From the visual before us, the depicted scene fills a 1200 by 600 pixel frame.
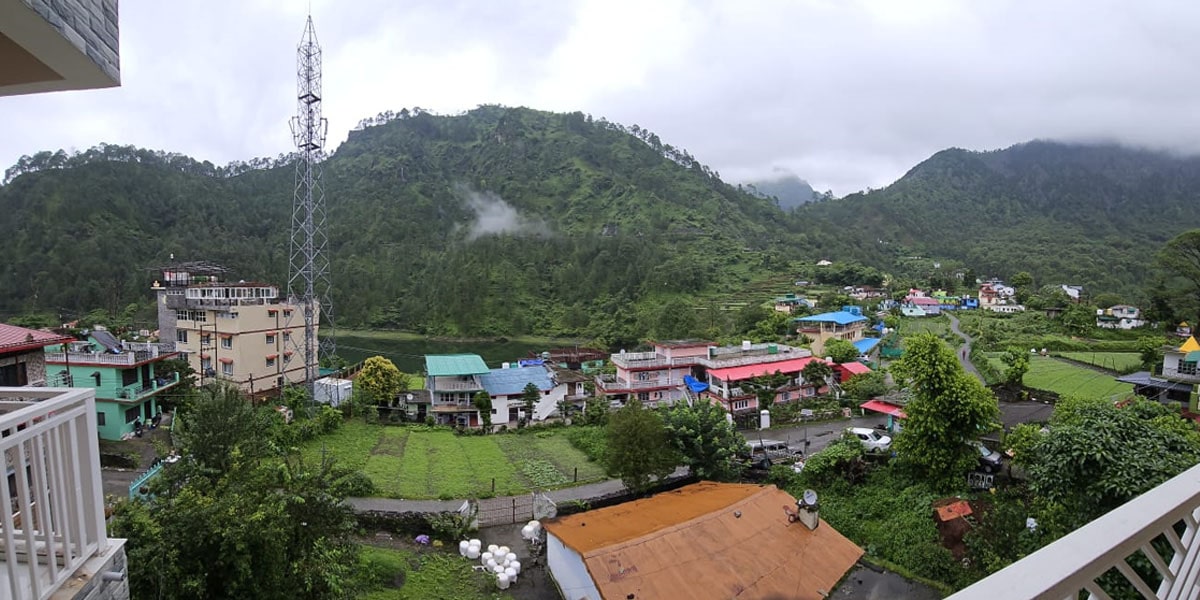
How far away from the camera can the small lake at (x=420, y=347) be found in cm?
3708

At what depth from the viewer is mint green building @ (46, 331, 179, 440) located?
14.4m

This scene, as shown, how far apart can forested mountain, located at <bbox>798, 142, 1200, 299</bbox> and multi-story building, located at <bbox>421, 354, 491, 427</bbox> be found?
56.1 m

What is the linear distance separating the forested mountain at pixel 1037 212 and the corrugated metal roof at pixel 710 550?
57.9m

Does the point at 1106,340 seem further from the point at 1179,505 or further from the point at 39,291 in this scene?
the point at 39,291

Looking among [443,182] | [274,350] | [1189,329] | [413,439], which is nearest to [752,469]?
[413,439]

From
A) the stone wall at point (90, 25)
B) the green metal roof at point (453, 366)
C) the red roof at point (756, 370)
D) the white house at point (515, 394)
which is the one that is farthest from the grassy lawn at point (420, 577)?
the red roof at point (756, 370)

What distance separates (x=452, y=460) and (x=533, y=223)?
53819mm

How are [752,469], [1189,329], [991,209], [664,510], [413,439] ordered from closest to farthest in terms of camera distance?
[664,510] → [752,469] → [413,439] → [1189,329] → [991,209]

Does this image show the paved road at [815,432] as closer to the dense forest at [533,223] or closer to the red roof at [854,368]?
the red roof at [854,368]

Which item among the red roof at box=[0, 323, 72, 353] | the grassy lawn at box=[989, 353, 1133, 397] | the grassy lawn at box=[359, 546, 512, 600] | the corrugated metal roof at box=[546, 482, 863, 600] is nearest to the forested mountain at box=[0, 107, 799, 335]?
the grassy lawn at box=[989, 353, 1133, 397]

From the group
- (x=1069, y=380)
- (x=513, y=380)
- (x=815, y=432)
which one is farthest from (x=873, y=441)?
(x=513, y=380)

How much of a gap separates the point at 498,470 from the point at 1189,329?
107ft

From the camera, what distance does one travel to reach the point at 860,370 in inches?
899

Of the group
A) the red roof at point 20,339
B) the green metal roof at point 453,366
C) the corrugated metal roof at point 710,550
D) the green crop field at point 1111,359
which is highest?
the red roof at point 20,339
